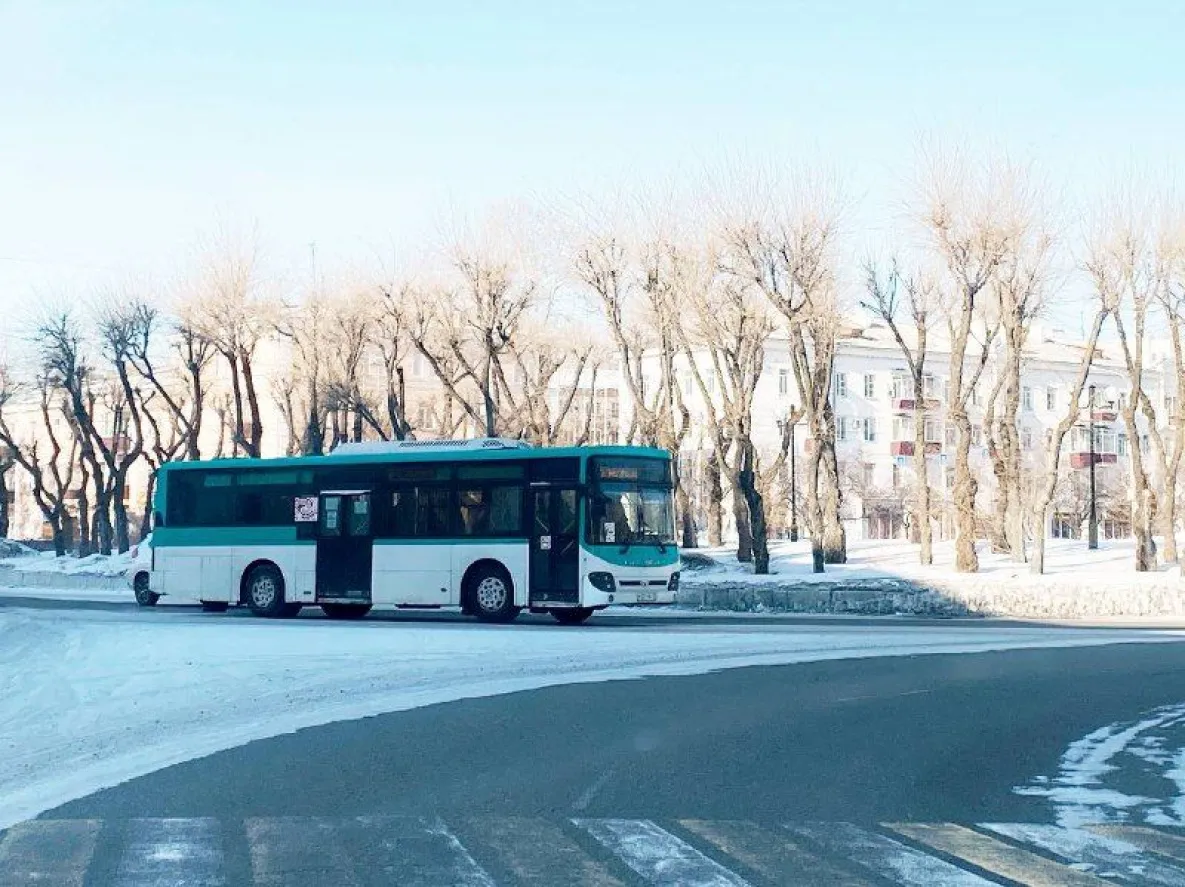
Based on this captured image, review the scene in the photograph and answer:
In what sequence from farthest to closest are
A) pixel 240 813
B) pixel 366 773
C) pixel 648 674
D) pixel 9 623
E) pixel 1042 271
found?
1. pixel 1042 271
2. pixel 9 623
3. pixel 648 674
4. pixel 366 773
5. pixel 240 813

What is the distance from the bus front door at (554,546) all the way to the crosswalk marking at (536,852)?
1913 cm

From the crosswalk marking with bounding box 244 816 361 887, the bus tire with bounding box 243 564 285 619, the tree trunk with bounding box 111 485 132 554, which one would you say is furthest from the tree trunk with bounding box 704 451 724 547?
the crosswalk marking with bounding box 244 816 361 887

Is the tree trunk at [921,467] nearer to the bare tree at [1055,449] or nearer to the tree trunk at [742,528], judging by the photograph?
the bare tree at [1055,449]

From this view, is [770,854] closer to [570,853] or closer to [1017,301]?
[570,853]

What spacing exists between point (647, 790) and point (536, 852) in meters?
2.19

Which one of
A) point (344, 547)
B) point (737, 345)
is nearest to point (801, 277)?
point (737, 345)

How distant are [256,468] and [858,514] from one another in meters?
56.6

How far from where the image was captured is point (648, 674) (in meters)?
18.9

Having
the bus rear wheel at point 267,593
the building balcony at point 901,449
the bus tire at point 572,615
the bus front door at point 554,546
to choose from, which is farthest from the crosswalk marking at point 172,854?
the building balcony at point 901,449

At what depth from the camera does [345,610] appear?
108ft

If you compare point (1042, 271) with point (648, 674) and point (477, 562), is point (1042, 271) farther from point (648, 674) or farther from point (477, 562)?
point (648, 674)

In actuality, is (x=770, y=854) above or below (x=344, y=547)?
below

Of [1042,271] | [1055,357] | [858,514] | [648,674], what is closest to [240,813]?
[648,674]

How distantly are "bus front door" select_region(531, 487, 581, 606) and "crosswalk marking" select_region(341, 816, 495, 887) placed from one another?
19119mm
